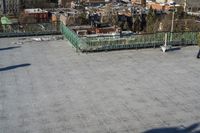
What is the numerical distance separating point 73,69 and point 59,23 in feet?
21.6

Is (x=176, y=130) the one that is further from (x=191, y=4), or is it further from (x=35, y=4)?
(x=35, y=4)

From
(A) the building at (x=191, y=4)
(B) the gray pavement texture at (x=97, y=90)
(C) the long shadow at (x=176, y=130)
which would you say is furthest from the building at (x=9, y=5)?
(C) the long shadow at (x=176, y=130)

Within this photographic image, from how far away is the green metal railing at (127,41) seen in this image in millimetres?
16016

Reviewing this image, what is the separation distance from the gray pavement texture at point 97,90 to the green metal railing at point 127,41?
15.3 inches

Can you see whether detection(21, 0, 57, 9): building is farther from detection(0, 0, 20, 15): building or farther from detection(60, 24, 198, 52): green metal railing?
detection(60, 24, 198, 52): green metal railing

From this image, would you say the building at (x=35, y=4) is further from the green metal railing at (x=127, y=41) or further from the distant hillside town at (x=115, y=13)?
the green metal railing at (x=127, y=41)

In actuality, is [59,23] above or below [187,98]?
above

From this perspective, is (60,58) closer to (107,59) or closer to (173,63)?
(107,59)

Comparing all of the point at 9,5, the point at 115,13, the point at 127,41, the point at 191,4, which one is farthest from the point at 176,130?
the point at 9,5

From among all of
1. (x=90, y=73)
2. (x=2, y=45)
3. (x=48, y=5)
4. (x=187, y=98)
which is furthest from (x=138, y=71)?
(x=48, y=5)

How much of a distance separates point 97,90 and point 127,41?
5265 mm

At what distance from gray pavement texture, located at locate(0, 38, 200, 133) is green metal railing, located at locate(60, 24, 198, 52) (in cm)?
39

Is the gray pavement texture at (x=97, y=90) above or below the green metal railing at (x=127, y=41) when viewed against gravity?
below

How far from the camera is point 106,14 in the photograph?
205ft
